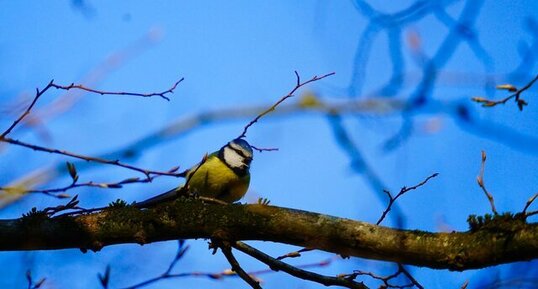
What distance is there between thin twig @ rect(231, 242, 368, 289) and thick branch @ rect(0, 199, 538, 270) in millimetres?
116

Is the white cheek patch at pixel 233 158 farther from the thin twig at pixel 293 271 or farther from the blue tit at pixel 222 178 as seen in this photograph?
the thin twig at pixel 293 271

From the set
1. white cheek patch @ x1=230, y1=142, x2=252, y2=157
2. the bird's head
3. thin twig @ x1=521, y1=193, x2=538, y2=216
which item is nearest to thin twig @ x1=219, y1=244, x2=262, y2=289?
thin twig @ x1=521, y1=193, x2=538, y2=216

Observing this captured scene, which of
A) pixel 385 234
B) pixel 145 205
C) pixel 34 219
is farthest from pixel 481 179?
pixel 34 219

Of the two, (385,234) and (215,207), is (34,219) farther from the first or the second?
(385,234)

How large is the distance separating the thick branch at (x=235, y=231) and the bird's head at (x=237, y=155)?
5.35ft

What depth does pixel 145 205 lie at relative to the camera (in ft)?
10.1

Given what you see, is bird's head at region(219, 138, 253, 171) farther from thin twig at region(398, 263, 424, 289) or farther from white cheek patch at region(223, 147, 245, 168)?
thin twig at region(398, 263, 424, 289)

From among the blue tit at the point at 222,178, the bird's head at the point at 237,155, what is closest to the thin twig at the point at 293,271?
the blue tit at the point at 222,178

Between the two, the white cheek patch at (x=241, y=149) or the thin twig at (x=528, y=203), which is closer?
the thin twig at (x=528, y=203)

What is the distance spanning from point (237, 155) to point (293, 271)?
6.07ft

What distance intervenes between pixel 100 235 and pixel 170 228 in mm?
278

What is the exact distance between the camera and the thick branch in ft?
8.28

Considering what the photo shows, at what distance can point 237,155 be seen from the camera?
179 inches

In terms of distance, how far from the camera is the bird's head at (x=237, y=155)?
4.45 metres
